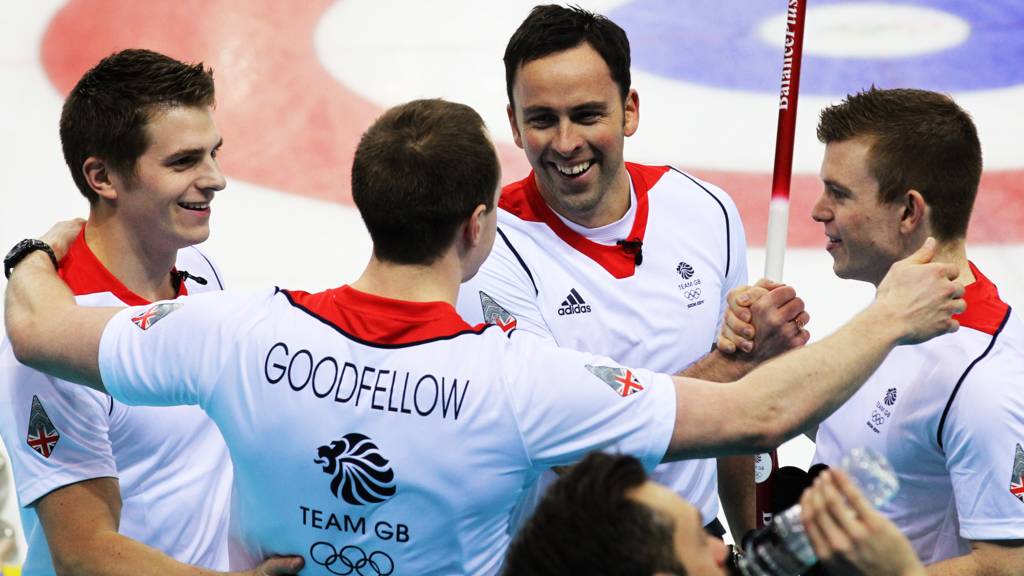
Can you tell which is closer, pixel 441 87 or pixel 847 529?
pixel 847 529

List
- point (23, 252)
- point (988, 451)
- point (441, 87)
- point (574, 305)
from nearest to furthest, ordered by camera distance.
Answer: point (988, 451) → point (23, 252) → point (574, 305) → point (441, 87)

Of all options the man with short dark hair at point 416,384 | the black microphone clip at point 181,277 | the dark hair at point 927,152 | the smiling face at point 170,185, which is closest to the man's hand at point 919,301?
the man with short dark hair at point 416,384

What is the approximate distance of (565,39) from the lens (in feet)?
13.6

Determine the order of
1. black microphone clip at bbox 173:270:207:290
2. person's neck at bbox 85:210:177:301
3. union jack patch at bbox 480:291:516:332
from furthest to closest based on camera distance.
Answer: black microphone clip at bbox 173:270:207:290, union jack patch at bbox 480:291:516:332, person's neck at bbox 85:210:177:301

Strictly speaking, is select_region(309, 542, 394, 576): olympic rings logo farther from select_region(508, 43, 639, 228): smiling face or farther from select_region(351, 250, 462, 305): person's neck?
select_region(508, 43, 639, 228): smiling face

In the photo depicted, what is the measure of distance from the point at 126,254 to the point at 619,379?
60.7 inches

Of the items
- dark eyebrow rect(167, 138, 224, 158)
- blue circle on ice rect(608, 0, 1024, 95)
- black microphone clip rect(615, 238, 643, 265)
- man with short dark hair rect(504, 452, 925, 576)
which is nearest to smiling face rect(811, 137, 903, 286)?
black microphone clip rect(615, 238, 643, 265)

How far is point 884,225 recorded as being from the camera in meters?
3.83

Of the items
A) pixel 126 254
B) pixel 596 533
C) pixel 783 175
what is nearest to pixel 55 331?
pixel 126 254

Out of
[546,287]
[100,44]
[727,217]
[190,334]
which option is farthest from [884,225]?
[100,44]

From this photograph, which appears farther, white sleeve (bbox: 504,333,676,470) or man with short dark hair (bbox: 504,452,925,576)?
white sleeve (bbox: 504,333,676,470)

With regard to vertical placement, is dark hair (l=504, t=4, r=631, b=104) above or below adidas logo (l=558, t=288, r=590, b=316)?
above

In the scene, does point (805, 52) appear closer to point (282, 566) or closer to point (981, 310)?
point (981, 310)

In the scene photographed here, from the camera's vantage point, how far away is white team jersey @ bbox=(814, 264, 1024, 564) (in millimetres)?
3365
